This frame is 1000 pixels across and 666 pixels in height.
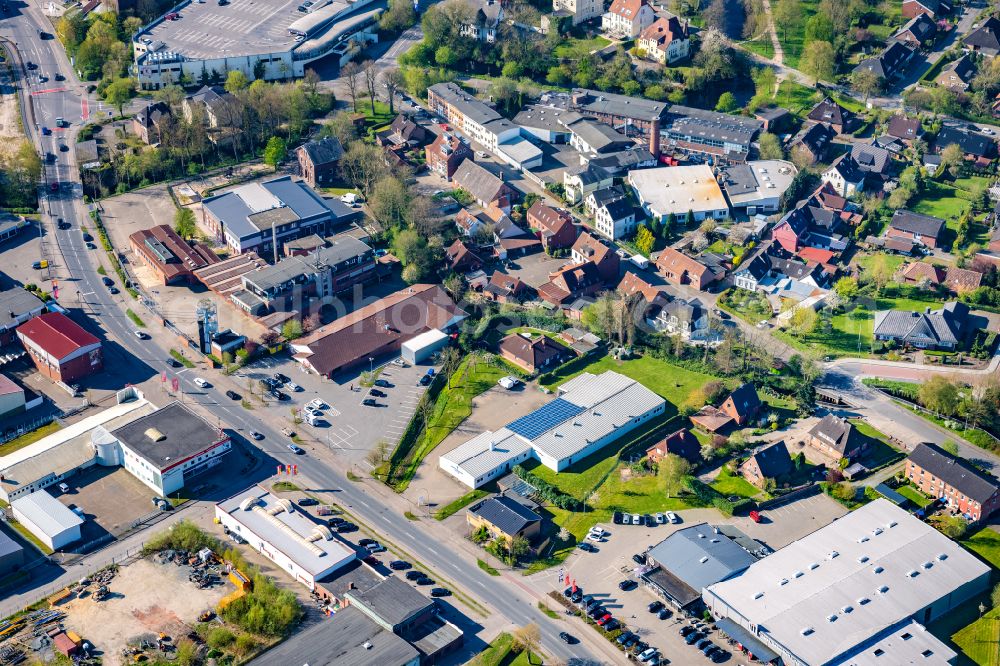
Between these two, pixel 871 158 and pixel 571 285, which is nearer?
pixel 571 285

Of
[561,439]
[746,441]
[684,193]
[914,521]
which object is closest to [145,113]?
[684,193]

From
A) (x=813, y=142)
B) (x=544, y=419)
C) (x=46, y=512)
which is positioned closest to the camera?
(x=46, y=512)

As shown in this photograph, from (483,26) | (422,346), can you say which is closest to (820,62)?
(483,26)

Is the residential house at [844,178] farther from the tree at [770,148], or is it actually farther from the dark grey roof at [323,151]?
the dark grey roof at [323,151]

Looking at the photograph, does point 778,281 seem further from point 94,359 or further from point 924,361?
point 94,359

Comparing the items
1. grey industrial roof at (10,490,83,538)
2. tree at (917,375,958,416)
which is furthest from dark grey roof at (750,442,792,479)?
grey industrial roof at (10,490,83,538)

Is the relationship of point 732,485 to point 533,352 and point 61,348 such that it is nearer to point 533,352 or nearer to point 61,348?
point 533,352

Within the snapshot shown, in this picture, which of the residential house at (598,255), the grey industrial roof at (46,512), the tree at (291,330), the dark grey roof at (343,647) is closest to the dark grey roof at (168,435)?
the grey industrial roof at (46,512)

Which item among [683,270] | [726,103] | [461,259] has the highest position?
[726,103]
